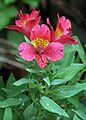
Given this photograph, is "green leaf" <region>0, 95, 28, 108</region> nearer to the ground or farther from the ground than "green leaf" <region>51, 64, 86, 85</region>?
nearer to the ground

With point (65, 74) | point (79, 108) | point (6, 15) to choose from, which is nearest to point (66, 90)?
point (65, 74)

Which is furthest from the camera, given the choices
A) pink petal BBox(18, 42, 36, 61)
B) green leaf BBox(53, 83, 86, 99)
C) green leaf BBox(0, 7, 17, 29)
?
green leaf BBox(0, 7, 17, 29)

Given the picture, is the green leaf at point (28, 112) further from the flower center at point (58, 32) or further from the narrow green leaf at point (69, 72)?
the flower center at point (58, 32)

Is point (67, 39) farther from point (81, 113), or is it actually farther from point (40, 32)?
point (81, 113)

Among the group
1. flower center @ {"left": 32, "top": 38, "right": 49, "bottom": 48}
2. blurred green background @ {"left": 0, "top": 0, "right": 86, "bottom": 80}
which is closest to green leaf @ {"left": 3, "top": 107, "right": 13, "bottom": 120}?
flower center @ {"left": 32, "top": 38, "right": 49, "bottom": 48}

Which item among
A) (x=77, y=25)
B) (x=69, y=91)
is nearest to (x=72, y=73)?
(x=69, y=91)

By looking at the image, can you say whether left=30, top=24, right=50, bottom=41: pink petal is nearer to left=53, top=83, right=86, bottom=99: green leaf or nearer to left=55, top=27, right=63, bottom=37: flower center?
left=55, top=27, right=63, bottom=37: flower center

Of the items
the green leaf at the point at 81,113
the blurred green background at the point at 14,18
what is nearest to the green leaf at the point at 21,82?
the green leaf at the point at 81,113
